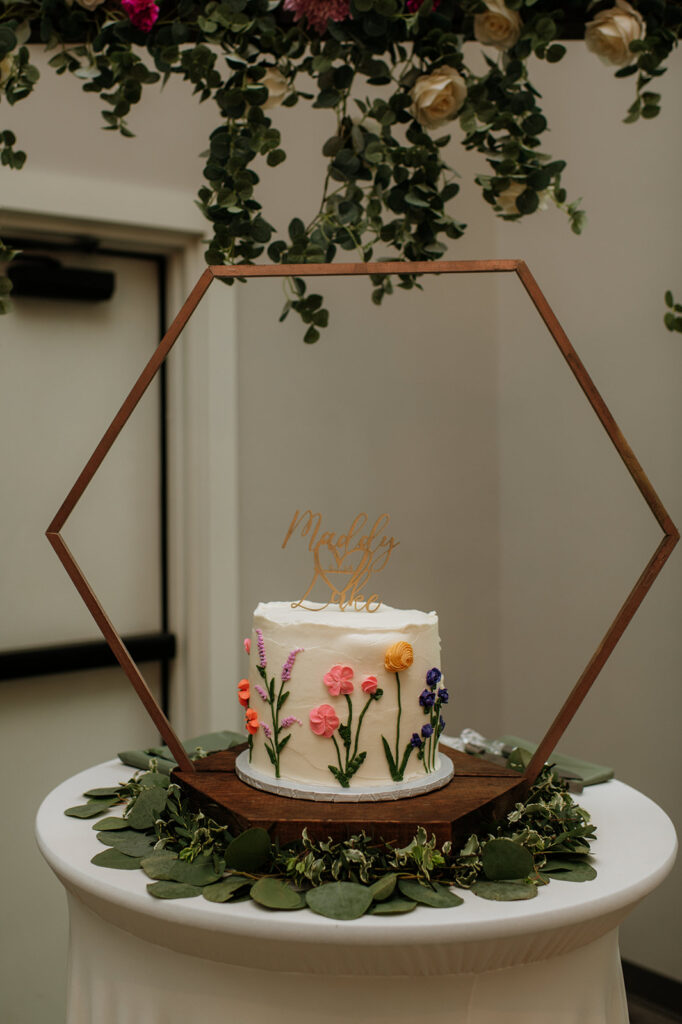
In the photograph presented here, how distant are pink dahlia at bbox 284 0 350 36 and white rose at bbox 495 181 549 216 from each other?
295 mm

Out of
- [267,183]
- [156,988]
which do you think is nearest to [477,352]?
[267,183]

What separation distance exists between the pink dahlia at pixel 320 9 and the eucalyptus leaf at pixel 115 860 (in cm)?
94

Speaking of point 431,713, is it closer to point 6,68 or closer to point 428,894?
point 428,894

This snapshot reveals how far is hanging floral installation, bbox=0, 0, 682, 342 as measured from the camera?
104 centimetres

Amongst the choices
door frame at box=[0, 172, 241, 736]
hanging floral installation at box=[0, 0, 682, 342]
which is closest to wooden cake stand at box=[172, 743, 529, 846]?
hanging floral installation at box=[0, 0, 682, 342]

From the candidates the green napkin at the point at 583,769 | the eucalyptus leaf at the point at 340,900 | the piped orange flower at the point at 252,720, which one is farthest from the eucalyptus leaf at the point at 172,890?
the green napkin at the point at 583,769

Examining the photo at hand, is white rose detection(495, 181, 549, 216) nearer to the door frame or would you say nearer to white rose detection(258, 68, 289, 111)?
white rose detection(258, 68, 289, 111)

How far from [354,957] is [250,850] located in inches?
5.4

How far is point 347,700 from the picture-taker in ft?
3.01

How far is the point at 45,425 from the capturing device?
6.30ft

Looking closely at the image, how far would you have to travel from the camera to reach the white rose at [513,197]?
3.84ft

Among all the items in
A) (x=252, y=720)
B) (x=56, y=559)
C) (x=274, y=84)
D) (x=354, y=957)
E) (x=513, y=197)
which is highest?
(x=274, y=84)

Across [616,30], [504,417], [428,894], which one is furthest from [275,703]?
[504,417]

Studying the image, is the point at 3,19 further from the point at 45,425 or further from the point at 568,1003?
the point at 568,1003
